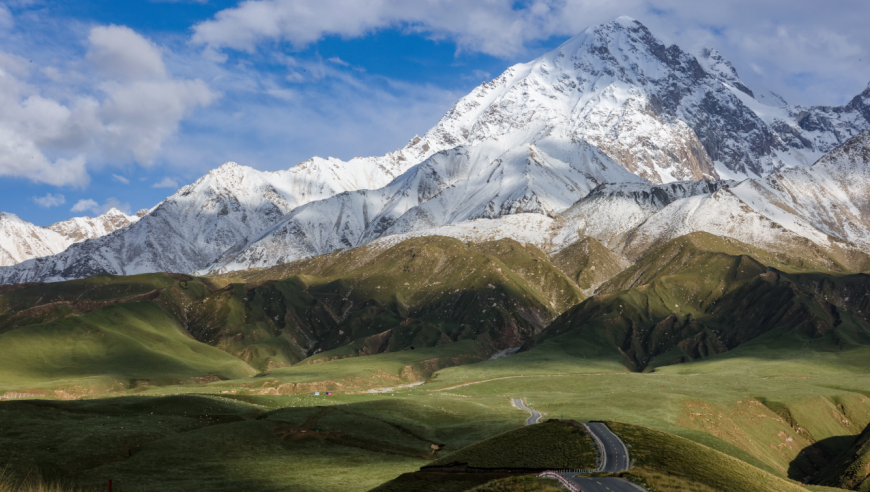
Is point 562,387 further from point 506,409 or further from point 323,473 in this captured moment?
point 323,473

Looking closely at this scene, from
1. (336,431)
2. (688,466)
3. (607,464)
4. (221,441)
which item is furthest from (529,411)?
(688,466)

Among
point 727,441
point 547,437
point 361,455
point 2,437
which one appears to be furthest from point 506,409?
point 2,437

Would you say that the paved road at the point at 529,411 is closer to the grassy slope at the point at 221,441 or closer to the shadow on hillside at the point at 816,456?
the grassy slope at the point at 221,441

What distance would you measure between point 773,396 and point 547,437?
344 ft

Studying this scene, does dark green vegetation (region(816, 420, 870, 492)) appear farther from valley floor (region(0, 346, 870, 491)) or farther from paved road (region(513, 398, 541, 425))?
paved road (region(513, 398, 541, 425))

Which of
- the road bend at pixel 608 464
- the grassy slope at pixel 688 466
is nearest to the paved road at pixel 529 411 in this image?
the road bend at pixel 608 464

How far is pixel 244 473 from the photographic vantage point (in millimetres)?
73000

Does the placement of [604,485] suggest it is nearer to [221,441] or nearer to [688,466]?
[688,466]

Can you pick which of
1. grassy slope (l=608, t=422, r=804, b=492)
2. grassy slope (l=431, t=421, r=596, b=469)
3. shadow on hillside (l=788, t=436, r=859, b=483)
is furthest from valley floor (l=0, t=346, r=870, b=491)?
grassy slope (l=608, t=422, r=804, b=492)

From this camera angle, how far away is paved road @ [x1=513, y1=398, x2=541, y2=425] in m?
118

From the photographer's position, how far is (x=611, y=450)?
2628 inches

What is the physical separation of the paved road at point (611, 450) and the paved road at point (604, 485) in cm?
268

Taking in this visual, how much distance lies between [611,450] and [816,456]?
93.0 metres

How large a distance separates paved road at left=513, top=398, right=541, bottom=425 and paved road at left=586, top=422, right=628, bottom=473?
37.0 m
